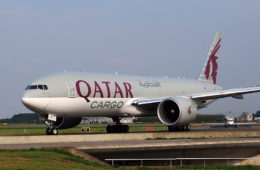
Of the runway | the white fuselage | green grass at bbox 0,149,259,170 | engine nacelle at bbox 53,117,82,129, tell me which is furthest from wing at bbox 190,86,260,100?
green grass at bbox 0,149,259,170

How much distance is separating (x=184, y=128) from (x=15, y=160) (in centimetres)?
2343

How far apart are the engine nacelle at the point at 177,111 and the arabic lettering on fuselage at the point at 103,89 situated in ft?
8.78

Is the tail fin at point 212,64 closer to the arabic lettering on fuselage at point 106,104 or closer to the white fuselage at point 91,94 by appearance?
the white fuselage at point 91,94

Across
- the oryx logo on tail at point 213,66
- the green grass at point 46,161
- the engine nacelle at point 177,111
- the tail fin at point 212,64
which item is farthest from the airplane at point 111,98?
the green grass at point 46,161

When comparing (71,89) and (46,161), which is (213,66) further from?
(46,161)

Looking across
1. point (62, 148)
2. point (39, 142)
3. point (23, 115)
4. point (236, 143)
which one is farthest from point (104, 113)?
point (23, 115)

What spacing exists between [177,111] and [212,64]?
13143mm

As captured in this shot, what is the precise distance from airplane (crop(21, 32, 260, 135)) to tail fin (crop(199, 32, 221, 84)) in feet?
15.5

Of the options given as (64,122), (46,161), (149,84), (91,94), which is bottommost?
(46,161)

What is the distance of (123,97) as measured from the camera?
123 feet

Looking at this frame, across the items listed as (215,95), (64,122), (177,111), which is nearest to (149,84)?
(177,111)

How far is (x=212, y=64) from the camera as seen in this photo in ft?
161

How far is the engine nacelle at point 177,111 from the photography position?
36000mm

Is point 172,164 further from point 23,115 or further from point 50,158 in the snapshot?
point 23,115
